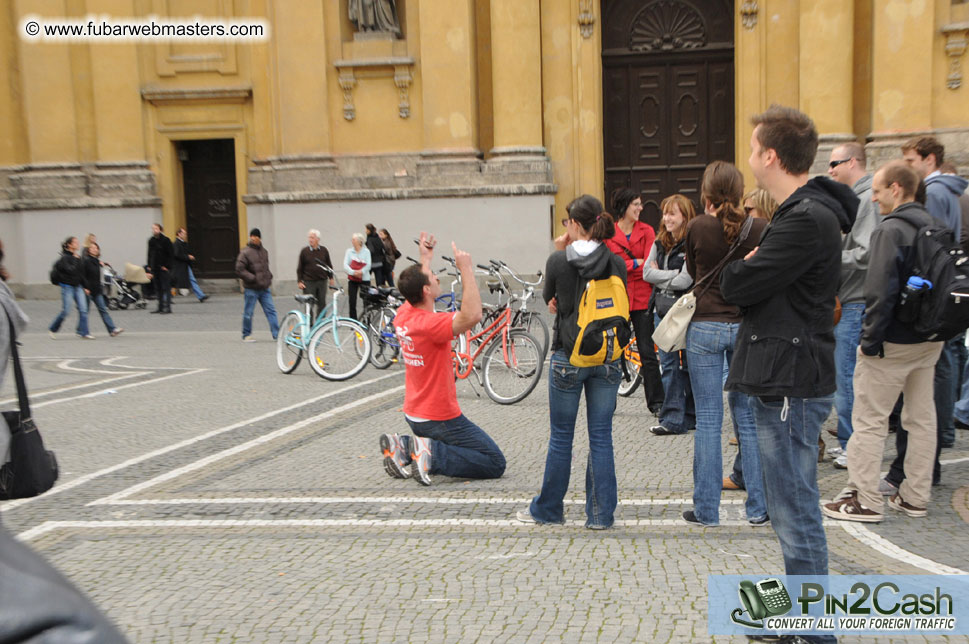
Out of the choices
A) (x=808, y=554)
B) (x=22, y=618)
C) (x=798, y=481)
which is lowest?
(x=808, y=554)

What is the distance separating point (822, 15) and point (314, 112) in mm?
10874

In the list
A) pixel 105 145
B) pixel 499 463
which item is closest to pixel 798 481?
pixel 499 463

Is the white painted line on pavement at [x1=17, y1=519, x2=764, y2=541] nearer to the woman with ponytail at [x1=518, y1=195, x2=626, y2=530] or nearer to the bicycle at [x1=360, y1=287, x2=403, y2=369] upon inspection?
the woman with ponytail at [x1=518, y1=195, x2=626, y2=530]

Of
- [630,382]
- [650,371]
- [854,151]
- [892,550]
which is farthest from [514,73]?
[892,550]

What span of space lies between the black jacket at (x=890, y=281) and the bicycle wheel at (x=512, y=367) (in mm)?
4848

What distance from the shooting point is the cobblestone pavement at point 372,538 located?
14.7 feet

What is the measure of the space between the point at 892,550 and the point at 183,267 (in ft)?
69.1

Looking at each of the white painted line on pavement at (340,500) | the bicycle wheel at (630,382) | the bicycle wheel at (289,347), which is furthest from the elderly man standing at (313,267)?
the white painted line on pavement at (340,500)

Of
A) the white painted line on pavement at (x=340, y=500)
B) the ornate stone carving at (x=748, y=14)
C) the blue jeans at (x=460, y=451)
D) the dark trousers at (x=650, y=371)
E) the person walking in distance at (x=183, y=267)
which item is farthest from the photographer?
the person walking in distance at (x=183, y=267)

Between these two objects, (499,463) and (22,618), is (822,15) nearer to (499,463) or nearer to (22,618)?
(499,463)

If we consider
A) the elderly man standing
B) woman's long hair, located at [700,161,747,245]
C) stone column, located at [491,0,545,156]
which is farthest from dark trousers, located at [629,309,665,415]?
stone column, located at [491,0,545,156]

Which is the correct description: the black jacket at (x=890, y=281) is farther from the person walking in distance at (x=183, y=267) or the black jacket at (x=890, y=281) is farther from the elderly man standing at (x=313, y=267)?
the person walking in distance at (x=183, y=267)

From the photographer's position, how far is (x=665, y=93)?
23.9 meters

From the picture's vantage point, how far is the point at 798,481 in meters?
3.81
